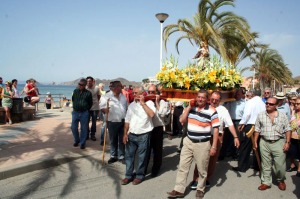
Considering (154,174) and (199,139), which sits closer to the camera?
(199,139)

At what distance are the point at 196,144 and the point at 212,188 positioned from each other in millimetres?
1049

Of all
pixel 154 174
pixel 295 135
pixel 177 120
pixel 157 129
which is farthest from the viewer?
pixel 177 120

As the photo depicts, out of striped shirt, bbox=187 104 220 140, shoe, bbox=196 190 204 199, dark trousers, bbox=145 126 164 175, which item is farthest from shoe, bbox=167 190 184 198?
dark trousers, bbox=145 126 164 175

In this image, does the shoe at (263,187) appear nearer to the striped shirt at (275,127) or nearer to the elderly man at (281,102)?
the striped shirt at (275,127)

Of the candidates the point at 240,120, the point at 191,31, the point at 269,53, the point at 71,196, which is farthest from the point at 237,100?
the point at 269,53

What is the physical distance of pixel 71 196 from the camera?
437 cm

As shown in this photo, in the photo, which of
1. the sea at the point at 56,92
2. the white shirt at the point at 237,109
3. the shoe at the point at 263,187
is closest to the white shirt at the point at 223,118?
the shoe at the point at 263,187

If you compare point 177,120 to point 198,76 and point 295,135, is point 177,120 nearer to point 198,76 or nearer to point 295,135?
point 198,76

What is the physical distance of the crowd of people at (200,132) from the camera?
14.5 feet

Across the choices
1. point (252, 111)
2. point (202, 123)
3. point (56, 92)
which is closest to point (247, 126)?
point (252, 111)

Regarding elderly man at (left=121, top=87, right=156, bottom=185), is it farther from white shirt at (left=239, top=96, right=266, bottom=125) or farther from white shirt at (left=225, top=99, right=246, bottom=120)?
white shirt at (left=225, top=99, right=246, bottom=120)

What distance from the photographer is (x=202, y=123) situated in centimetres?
436

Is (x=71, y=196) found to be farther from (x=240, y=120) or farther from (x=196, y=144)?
(x=240, y=120)

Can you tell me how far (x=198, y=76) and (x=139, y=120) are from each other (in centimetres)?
171
